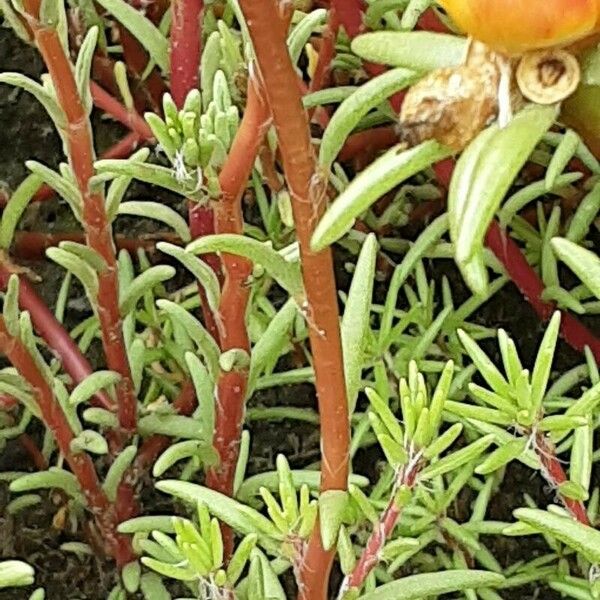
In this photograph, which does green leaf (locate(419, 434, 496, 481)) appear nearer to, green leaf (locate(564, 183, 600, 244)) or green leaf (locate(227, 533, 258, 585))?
green leaf (locate(227, 533, 258, 585))

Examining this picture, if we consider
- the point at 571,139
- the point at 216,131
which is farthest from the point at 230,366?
the point at 571,139

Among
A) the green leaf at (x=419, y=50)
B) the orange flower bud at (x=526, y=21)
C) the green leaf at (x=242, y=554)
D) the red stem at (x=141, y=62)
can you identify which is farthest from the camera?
the red stem at (x=141, y=62)

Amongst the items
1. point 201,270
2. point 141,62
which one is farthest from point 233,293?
point 141,62

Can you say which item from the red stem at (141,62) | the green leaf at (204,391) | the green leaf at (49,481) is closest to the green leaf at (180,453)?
the green leaf at (204,391)

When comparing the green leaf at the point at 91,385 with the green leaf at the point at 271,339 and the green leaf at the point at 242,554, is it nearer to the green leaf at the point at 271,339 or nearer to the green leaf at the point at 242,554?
the green leaf at the point at 271,339

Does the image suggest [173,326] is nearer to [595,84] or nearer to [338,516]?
[338,516]
